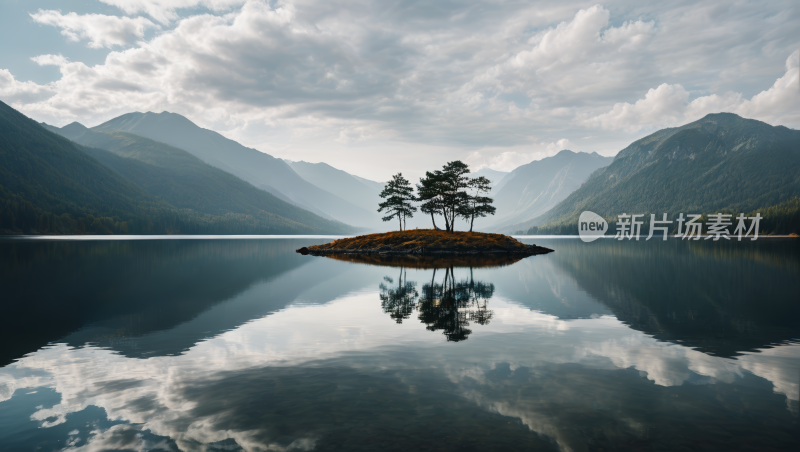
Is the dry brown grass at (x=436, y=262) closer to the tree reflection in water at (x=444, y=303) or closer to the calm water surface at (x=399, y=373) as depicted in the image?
the tree reflection in water at (x=444, y=303)

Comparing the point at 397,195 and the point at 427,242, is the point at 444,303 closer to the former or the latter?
the point at 427,242

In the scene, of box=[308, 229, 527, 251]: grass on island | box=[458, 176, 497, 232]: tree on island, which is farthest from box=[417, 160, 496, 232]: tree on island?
box=[308, 229, 527, 251]: grass on island

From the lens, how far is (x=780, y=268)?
58.0m

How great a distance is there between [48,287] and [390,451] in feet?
143

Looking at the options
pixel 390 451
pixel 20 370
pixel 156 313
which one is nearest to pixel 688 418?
pixel 390 451

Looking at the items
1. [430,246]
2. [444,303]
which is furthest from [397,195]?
[444,303]

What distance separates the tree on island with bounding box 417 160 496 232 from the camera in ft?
364

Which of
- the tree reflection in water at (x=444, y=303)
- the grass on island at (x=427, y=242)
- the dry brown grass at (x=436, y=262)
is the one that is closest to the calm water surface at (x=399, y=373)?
the tree reflection in water at (x=444, y=303)

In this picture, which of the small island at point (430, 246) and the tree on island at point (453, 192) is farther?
the tree on island at point (453, 192)

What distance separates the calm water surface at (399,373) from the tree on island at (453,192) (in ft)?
260

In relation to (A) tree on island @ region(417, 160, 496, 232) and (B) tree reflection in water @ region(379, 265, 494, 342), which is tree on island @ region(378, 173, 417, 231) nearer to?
(A) tree on island @ region(417, 160, 496, 232)

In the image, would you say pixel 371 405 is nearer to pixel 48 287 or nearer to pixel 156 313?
pixel 156 313

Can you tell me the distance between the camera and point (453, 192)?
113 m

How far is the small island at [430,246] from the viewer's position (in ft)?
335
